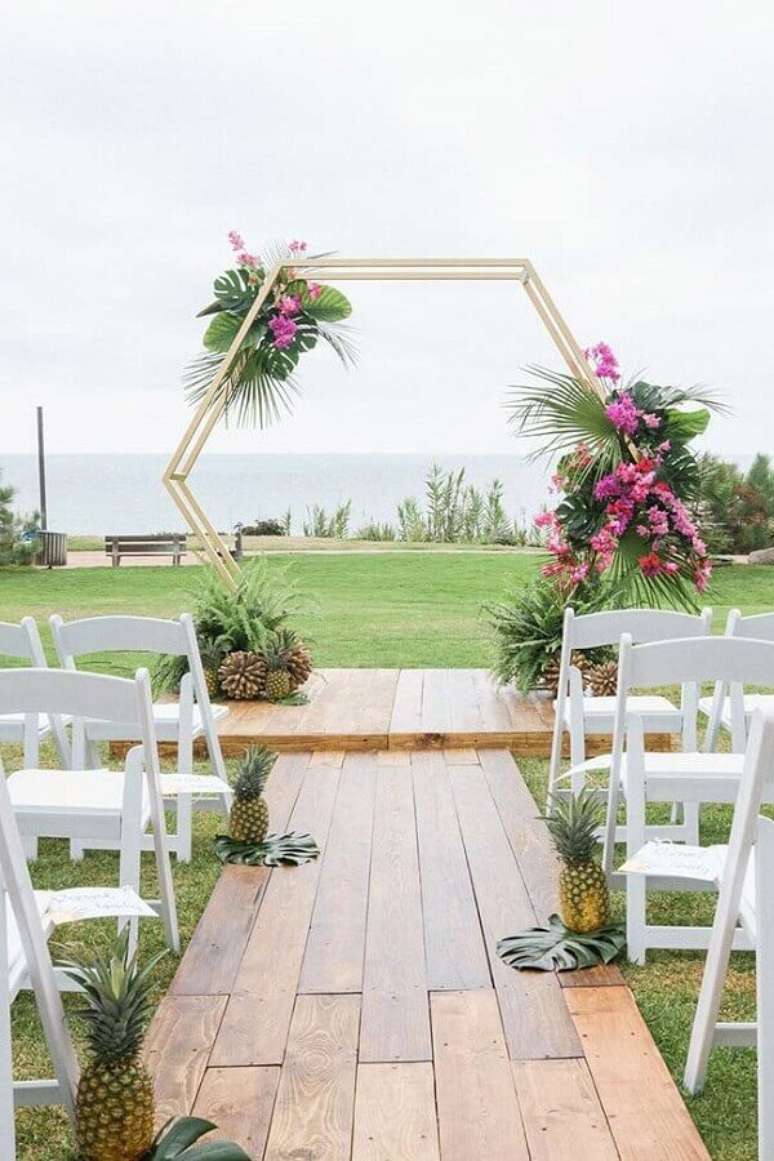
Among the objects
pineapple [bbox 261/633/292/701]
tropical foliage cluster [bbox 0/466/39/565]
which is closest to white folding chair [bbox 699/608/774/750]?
pineapple [bbox 261/633/292/701]

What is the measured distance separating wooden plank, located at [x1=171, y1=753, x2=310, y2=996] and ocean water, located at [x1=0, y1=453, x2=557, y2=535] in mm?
3797

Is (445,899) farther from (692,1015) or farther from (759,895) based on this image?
(759,895)

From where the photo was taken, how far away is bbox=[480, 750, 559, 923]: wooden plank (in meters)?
3.82

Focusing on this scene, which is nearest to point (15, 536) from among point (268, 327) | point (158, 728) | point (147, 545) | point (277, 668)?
point (147, 545)

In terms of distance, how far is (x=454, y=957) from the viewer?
333 cm

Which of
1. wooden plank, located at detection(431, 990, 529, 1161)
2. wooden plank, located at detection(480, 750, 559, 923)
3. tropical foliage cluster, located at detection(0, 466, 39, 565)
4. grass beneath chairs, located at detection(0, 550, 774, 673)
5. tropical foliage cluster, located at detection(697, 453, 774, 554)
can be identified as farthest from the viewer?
tropical foliage cluster, located at detection(0, 466, 39, 565)

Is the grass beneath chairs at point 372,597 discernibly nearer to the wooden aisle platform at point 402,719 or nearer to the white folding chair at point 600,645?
the wooden aisle platform at point 402,719

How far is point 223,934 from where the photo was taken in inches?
139

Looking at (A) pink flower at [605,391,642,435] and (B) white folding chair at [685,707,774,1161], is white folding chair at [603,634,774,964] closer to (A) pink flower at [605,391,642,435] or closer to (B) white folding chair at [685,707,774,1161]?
(B) white folding chair at [685,707,774,1161]

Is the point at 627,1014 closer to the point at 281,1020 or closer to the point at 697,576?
the point at 281,1020

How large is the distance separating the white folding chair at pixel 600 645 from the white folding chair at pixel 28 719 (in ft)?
5.08

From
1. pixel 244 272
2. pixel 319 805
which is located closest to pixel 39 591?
pixel 244 272

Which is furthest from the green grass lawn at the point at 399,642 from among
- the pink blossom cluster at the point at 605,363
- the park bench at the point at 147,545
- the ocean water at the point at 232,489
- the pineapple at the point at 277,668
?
the ocean water at the point at 232,489

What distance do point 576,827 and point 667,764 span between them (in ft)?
1.10
